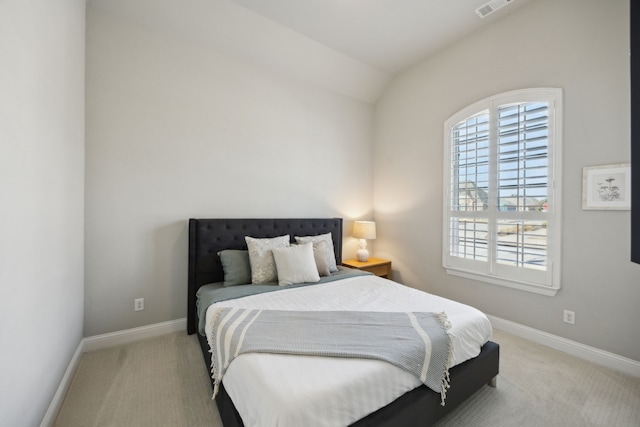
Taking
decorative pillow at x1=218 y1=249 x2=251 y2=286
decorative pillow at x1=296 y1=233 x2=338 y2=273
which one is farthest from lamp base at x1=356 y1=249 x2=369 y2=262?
decorative pillow at x1=218 y1=249 x2=251 y2=286

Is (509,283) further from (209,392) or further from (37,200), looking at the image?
(37,200)

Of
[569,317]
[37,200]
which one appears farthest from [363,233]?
[37,200]

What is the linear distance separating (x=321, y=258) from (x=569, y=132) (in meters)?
2.56

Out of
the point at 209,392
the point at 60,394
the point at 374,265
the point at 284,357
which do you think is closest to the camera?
the point at 284,357

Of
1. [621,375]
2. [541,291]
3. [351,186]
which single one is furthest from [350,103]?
[621,375]

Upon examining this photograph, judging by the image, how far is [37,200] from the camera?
1388 mm

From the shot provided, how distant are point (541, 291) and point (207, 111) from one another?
382cm

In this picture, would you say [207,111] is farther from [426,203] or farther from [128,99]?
[426,203]

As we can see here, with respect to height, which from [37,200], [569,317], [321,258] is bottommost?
[569,317]

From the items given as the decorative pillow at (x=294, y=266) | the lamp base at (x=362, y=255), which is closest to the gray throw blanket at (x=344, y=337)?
the decorative pillow at (x=294, y=266)

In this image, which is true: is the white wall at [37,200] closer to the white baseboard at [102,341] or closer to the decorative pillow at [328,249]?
the white baseboard at [102,341]

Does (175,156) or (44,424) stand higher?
(175,156)

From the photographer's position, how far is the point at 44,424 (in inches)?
57.4

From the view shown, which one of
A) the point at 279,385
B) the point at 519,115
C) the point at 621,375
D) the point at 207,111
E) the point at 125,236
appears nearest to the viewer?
the point at 279,385
